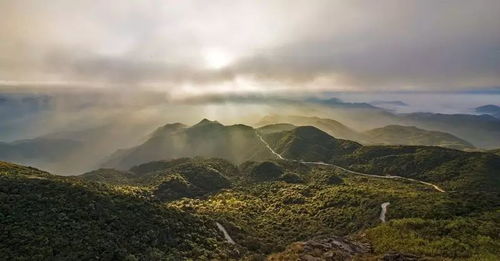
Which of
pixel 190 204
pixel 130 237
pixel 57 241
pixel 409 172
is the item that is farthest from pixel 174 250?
pixel 409 172

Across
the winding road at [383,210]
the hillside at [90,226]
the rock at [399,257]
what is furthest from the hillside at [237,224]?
the winding road at [383,210]

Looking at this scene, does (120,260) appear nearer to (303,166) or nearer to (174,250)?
(174,250)

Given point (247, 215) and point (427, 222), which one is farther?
point (247, 215)

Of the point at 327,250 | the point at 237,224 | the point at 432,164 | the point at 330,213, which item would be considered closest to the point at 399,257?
the point at 327,250

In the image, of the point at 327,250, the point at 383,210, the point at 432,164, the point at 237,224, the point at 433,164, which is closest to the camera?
the point at 327,250

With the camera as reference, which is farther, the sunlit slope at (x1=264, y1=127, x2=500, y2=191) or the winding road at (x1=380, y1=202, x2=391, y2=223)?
the sunlit slope at (x1=264, y1=127, x2=500, y2=191)

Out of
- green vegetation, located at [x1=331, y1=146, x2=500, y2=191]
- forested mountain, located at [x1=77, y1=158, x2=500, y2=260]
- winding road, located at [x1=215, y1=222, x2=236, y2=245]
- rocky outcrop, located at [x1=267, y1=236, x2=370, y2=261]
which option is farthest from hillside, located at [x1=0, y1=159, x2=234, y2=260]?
green vegetation, located at [x1=331, y1=146, x2=500, y2=191]

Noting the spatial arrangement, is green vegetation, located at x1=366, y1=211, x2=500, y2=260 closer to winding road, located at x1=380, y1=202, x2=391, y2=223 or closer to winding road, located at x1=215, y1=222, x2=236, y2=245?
winding road, located at x1=380, y1=202, x2=391, y2=223

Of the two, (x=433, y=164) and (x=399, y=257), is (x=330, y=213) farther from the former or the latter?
(x=433, y=164)
